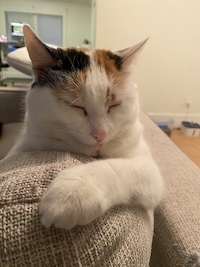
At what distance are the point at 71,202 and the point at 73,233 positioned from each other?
45 mm

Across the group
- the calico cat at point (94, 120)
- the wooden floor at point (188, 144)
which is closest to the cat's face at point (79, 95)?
the calico cat at point (94, 120)

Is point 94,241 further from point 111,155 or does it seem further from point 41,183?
point 111,155

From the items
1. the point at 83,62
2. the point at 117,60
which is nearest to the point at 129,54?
the point at 117,60

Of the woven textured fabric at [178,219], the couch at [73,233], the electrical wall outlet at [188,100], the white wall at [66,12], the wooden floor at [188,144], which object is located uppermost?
the white wall at [66,12]

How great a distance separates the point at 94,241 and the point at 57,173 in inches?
4.8

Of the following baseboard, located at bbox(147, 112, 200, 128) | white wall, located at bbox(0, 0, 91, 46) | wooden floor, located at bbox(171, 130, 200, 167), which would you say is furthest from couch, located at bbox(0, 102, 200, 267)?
white wall, located at bbox(0, 0, 91, 46)

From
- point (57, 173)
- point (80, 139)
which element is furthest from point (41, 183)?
point (80, 139)

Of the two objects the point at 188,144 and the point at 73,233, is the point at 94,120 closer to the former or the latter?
the point at 73,233

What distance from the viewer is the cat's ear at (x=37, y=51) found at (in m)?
0.57

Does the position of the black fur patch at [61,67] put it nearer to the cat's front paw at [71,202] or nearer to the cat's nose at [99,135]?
the cat's nose at [99,135]

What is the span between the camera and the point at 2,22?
5945mm

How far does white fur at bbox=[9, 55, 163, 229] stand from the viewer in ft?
1.11

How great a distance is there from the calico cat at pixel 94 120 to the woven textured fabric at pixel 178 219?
0.10 metres

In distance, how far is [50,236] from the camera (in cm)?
32
